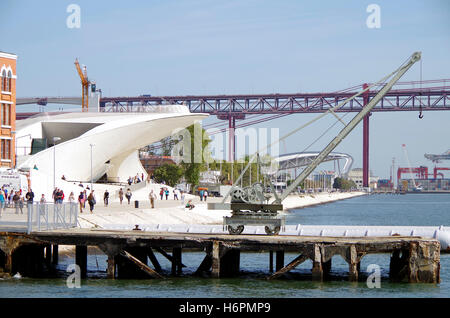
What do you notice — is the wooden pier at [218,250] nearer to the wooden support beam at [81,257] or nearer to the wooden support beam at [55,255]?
the wooden support beam at [81,257]

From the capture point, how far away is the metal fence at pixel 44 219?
36531 mm

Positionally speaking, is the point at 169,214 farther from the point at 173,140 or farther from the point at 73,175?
the point at 173,140

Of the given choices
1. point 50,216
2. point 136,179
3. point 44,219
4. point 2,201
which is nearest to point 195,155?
point 136,179

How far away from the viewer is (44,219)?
37250 mm

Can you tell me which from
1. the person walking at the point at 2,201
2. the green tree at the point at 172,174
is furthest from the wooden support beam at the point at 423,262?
the green tree at the point at 172,174

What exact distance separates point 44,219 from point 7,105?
34.0 meters

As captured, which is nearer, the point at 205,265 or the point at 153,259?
the point at 205,265

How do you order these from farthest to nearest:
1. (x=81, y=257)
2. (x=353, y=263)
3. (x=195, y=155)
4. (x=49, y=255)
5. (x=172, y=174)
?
(x=172, y=174)
(x=195, y=155)
(x=49, y=255)
(x=81, y=257)
(x=353, y=263)

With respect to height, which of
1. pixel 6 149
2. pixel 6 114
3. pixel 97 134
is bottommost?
pixel 6 149

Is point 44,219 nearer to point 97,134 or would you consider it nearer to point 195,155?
Result: point 97,134

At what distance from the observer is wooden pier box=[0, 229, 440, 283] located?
3284 cm

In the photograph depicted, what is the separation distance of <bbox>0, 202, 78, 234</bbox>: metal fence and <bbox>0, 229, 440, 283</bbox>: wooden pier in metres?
0.78

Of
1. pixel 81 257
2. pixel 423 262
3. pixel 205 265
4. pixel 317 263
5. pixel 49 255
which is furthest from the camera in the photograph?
pixel 49 255
